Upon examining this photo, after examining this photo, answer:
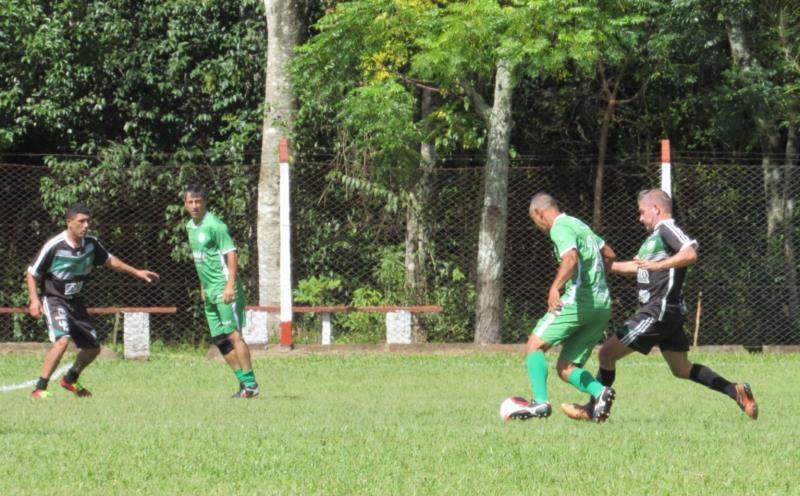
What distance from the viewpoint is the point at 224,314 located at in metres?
11.9

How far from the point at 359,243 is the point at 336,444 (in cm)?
1017

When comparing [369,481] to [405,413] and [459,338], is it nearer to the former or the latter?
[405,413]

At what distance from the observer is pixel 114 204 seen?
18359mm

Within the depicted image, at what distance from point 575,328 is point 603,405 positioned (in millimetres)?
608

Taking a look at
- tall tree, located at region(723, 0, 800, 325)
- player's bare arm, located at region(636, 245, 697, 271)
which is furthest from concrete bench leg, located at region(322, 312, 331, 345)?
player's bare arm, located at region(636, 245, 697, 271)

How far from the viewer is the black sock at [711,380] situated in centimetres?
970

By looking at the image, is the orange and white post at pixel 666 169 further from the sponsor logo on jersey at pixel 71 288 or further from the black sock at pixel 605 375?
the sponsor logo on jersey at pixel 71 288

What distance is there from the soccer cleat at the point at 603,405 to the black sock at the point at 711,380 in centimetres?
97

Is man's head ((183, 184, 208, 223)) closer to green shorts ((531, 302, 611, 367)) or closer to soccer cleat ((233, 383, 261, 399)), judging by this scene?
soccer cleat ((233, 383, 261, 399))

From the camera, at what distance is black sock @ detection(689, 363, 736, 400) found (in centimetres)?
970

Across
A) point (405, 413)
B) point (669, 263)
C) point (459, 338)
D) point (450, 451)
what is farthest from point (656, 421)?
point (459, 338)

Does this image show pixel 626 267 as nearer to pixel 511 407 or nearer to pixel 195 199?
pixel 511 407

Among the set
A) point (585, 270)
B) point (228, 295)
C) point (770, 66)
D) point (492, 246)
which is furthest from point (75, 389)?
point (770, 66)

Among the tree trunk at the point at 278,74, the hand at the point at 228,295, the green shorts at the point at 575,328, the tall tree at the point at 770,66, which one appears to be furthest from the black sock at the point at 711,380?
the tree trunk at the point at 278,74
